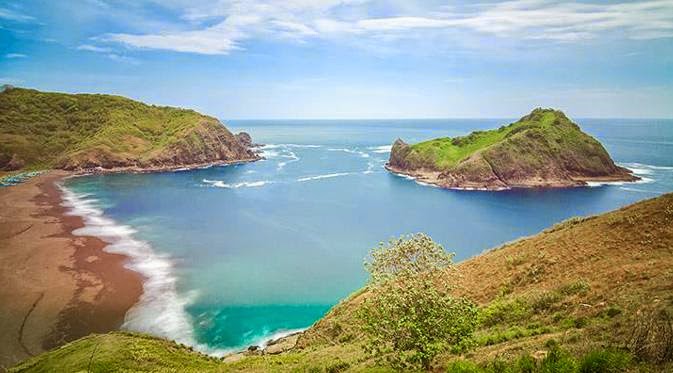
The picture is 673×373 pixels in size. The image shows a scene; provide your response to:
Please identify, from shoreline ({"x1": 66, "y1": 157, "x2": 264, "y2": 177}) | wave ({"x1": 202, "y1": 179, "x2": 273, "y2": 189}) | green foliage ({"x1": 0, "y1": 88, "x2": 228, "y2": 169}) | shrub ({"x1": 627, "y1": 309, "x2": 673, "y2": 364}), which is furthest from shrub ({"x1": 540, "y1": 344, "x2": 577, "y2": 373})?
green foliage ({"x1": 0, "y1": 88, "x2": 228, "y2": 169})

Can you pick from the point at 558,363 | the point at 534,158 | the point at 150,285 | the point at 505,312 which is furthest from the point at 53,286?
the point at 534,158

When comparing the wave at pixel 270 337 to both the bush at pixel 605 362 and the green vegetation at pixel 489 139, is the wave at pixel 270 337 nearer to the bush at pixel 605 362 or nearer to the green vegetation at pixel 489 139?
the bush at pixel 605 362

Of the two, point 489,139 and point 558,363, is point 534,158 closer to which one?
point 489,139

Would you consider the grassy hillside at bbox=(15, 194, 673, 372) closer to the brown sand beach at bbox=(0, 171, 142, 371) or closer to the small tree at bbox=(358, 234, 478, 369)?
the small tree at bbox=(358, 234, 478, 369)

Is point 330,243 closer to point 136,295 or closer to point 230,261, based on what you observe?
point 230,261

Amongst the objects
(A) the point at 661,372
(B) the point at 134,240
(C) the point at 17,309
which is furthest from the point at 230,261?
(A) the point at 661,372

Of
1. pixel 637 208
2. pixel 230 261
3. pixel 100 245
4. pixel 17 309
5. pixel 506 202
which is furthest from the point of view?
pixel 506 202
